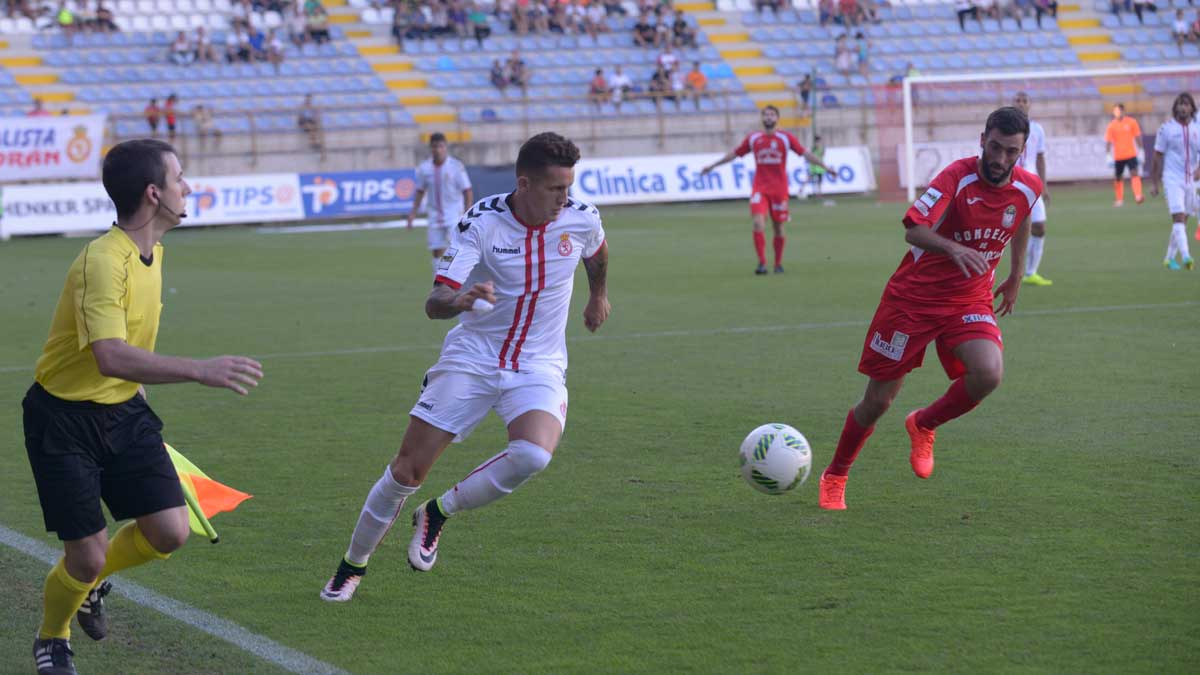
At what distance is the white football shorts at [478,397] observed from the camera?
5574mm

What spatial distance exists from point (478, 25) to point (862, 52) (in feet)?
35.8

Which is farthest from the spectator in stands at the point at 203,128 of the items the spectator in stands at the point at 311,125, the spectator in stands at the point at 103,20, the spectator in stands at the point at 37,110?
the spectator in stands at the point at 103,20

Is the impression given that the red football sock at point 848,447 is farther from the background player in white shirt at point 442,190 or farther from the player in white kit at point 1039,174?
the background player in white shirt at point 442,190

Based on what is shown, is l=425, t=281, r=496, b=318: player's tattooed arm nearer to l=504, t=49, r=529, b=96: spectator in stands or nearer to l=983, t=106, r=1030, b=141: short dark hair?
l=983, t=106, r=1030, b=141: short dark hair

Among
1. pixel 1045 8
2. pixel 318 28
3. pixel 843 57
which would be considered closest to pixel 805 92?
pixel 843 57

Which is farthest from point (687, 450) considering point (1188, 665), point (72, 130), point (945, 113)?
point (945, 113)

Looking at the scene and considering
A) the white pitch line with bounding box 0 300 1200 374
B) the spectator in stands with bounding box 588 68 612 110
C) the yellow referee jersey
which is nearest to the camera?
the yellow referee jersey

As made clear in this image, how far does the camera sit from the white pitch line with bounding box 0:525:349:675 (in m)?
4.77

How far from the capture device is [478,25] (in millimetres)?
41219

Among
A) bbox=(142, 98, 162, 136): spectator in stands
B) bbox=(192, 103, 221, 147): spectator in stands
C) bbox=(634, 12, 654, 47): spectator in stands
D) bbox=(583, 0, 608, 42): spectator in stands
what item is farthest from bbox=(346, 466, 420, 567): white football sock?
bbox=(634, 12, 654, 47): spectator in stands

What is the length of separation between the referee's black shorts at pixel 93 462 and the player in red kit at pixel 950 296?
10.5ft

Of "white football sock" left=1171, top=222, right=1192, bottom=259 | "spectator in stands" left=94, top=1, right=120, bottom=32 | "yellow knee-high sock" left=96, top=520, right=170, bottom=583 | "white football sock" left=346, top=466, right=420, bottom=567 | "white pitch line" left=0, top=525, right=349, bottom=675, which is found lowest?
"white football sock" left=1171, top=222, right=1192, bottom=259

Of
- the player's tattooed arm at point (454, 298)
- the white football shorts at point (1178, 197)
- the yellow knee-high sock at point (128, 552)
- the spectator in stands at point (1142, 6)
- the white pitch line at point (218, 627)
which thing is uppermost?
the spectator in stands at point (1142, 6)

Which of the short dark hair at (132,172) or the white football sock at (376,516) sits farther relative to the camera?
the white football sock at (376,516)
